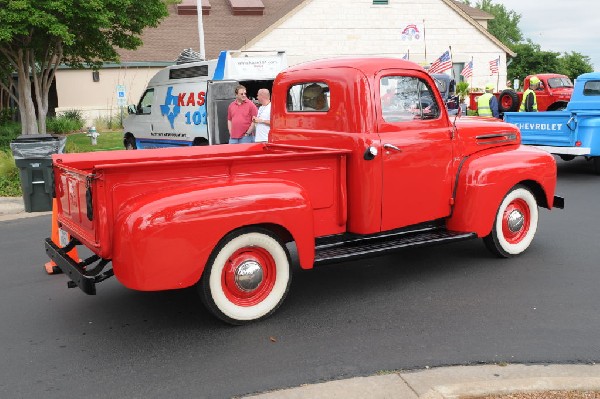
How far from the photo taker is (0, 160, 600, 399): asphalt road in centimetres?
395

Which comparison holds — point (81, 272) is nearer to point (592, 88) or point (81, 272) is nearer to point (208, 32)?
point (592, 88)

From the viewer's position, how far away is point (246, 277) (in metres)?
4.61

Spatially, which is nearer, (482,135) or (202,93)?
(482,135)

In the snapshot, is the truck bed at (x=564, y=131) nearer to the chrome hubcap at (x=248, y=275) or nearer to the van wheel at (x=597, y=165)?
the van wheel at (x=597, y=165)

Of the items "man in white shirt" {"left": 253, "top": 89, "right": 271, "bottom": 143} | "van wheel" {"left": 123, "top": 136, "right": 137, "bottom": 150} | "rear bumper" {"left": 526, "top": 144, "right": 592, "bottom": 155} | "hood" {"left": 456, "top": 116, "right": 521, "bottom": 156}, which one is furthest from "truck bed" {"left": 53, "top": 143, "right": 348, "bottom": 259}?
"van wheel" {"left": 123, "top": 136, "right": 137, "bottom": 150}

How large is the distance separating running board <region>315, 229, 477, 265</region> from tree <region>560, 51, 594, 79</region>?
132 feet

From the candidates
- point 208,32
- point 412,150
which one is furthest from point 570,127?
point 208,32

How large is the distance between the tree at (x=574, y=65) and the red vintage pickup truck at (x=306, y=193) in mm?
39806

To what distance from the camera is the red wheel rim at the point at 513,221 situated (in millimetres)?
6242

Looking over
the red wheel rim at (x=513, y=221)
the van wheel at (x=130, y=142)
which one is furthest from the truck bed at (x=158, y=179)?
the van wheel at (x=130, y=142)

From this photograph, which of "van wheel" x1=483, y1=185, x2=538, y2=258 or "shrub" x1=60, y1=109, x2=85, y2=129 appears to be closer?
"van wheel" x1=483, y1=185, x2=538, y2=258

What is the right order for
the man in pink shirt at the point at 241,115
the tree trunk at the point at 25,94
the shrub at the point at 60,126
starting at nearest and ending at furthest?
the man in pink shirt at the point at 241,115 → the tree trunk at the point at 25,94 → the shrub at the point at 60,126

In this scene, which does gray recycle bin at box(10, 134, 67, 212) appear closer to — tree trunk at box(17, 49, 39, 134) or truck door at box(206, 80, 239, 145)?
truck door at box(206, 80, 239, 145)

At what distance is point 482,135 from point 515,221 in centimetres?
95
